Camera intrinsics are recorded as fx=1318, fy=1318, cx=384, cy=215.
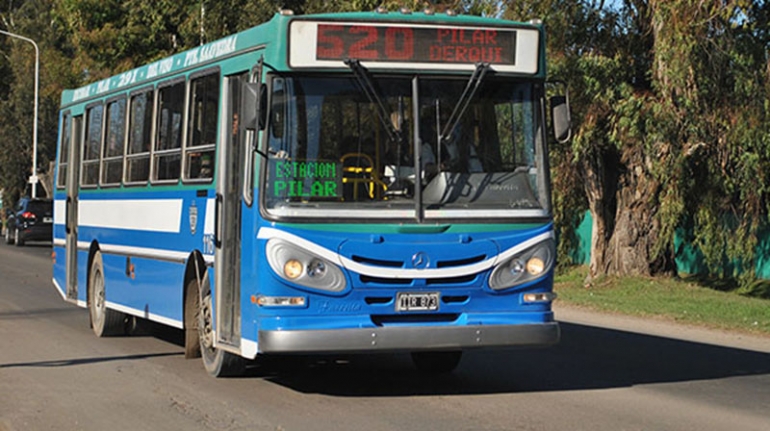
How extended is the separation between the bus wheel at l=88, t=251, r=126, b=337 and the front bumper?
19.4 ft

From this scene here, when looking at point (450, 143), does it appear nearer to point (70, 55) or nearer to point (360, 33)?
point (360, 33)

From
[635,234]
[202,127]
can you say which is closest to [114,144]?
[202,127]

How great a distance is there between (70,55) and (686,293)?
5982cm

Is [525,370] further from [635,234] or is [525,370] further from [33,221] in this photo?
[33,221]

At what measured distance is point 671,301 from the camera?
23.2 meters

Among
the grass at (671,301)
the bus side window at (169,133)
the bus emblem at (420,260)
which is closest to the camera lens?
the bus emblem at (420,260)

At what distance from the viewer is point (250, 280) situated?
1035 cm

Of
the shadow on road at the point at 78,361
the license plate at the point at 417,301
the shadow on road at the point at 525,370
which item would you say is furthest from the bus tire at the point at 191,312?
the license plate at the point at 417,301

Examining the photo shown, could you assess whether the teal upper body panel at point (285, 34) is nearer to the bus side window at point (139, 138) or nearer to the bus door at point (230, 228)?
the bus door at point (230, 228)

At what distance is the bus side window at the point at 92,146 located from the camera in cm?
1595

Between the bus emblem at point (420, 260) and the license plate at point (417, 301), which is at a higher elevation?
the bus emblem at point (420, 260)

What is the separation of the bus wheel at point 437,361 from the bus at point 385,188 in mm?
1719

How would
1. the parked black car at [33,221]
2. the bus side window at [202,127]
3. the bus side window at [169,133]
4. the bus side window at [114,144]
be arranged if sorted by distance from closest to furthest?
the bus side window at [202,127] < the bus side window at [169,133] < the bus side window at [114,144] < the parked black car at [33,221]

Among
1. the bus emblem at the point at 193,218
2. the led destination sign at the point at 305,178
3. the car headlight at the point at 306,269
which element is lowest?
the car headlight at the point at 306,269
